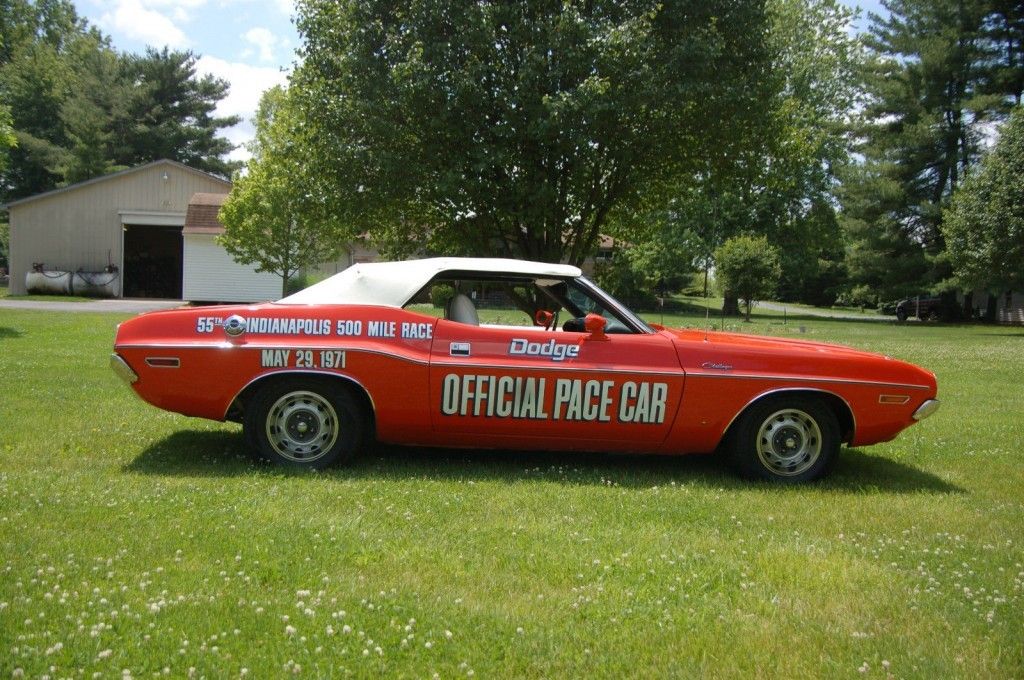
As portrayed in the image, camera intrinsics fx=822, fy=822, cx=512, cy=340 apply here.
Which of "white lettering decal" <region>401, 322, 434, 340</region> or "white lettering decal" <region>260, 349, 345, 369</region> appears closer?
"white lettering decal" <region>260, 349, 345, 369</region>

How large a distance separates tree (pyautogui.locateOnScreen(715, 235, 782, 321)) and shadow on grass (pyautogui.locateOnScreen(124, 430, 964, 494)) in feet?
94.5

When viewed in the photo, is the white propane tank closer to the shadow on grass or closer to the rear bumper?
the shadow on grass

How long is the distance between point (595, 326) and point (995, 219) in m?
29.3

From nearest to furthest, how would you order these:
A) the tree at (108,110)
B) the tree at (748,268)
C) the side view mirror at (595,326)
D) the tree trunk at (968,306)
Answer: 1. the side view mirror at (595,326)
2. the tree at (748,268)
3. the tree trunk at (968,306)
4. the tree at (108,110)

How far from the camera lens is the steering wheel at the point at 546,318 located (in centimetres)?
610

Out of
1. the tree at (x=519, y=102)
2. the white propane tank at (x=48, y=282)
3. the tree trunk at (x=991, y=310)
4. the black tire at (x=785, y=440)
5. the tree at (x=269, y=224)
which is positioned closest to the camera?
the black tire at (x=785, y=440)

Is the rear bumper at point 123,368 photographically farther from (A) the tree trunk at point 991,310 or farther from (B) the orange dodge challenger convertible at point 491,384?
(A) the tree trunk at point 991,310

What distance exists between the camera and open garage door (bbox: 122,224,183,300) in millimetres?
37625

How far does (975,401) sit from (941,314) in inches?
1486

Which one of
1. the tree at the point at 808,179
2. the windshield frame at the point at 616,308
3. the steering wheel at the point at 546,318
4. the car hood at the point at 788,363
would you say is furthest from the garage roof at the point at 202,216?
the car hood at the point at 788,363

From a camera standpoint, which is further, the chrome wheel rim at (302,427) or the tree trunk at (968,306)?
the tree trunk at (968,306)

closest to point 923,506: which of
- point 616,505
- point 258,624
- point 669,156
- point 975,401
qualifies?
point 616,505

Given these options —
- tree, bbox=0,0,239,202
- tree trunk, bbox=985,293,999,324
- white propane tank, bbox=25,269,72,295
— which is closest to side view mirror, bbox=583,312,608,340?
white propane tank, bbox=25,269,72,295

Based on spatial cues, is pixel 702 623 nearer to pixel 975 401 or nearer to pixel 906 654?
pixel 906 654
